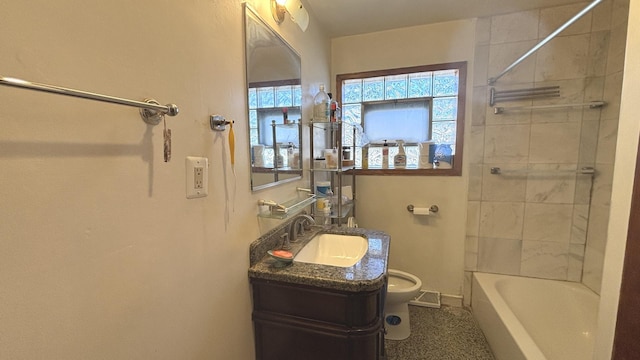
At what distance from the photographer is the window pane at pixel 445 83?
2.22 m

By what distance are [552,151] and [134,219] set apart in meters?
2.54

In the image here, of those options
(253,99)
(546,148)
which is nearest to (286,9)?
(253,99)

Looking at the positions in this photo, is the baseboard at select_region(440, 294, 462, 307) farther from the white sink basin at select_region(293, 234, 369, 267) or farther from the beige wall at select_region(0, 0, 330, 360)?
the beige wall at select_region(0, 0, 330, 360)

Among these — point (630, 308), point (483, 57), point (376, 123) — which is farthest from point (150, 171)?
point (483, 57)

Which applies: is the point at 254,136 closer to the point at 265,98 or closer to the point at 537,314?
the point at 265,98

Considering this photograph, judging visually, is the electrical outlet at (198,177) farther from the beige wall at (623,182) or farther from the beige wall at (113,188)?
the beige wall at (623,182)

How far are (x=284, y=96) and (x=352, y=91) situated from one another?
112cm

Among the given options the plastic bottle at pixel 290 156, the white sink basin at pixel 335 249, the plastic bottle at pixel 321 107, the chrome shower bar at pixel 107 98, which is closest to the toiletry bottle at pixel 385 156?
the plastic bottle at pixel 321 107

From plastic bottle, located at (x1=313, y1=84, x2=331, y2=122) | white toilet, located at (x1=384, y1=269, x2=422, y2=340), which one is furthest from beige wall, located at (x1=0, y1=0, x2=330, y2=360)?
white toilet, located at (x1=384, y1=269, x2=422, y2=340)

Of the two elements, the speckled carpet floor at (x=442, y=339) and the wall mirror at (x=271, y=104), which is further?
the speckled carpet floor at (x=442, y=339)

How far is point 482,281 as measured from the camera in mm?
2137

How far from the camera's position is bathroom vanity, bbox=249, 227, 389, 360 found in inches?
43.6

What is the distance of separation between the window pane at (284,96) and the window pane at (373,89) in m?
1.05

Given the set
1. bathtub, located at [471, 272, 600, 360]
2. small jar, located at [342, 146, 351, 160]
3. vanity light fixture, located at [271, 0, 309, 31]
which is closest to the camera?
vanity light fixture, located at [271, 0, 309, 31]
